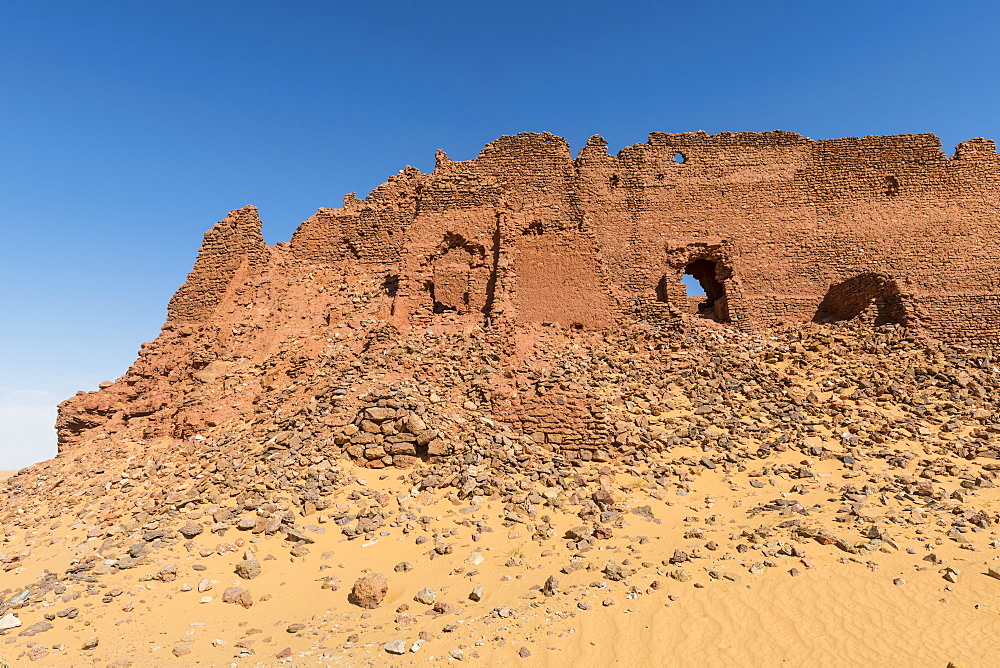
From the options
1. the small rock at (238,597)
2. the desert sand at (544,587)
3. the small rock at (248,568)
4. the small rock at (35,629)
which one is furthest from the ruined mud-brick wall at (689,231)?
the small rock at (35,629)

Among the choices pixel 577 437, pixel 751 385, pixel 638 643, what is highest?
pixel 751 385

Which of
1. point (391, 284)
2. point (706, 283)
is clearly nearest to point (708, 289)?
point (706, 283)

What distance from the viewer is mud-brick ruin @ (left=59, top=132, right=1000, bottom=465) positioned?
12.3m

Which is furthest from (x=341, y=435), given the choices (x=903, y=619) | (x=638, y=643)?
(x=903, y=619)

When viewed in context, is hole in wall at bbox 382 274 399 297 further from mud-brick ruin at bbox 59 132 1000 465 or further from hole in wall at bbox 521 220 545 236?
hole in wall at bbox 521 220 545 236

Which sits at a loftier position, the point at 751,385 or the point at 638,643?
the point at 751,385

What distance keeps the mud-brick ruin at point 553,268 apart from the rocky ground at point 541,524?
1.61 feet

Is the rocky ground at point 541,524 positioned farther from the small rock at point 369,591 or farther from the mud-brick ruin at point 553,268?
the mud-brick ruin at point 553,268

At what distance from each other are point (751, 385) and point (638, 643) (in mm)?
8743

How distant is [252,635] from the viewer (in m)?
5.33

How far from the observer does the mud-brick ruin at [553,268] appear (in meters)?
12.3

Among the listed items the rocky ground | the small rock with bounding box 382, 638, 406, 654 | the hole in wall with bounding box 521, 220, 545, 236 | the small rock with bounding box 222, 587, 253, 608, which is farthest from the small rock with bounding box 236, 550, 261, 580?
the hole in wall with bounding box 521, 220, 545, 236

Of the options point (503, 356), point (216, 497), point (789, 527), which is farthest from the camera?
point (503, 356)

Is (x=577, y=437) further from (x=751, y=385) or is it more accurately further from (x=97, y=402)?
(x=97, y=402)
